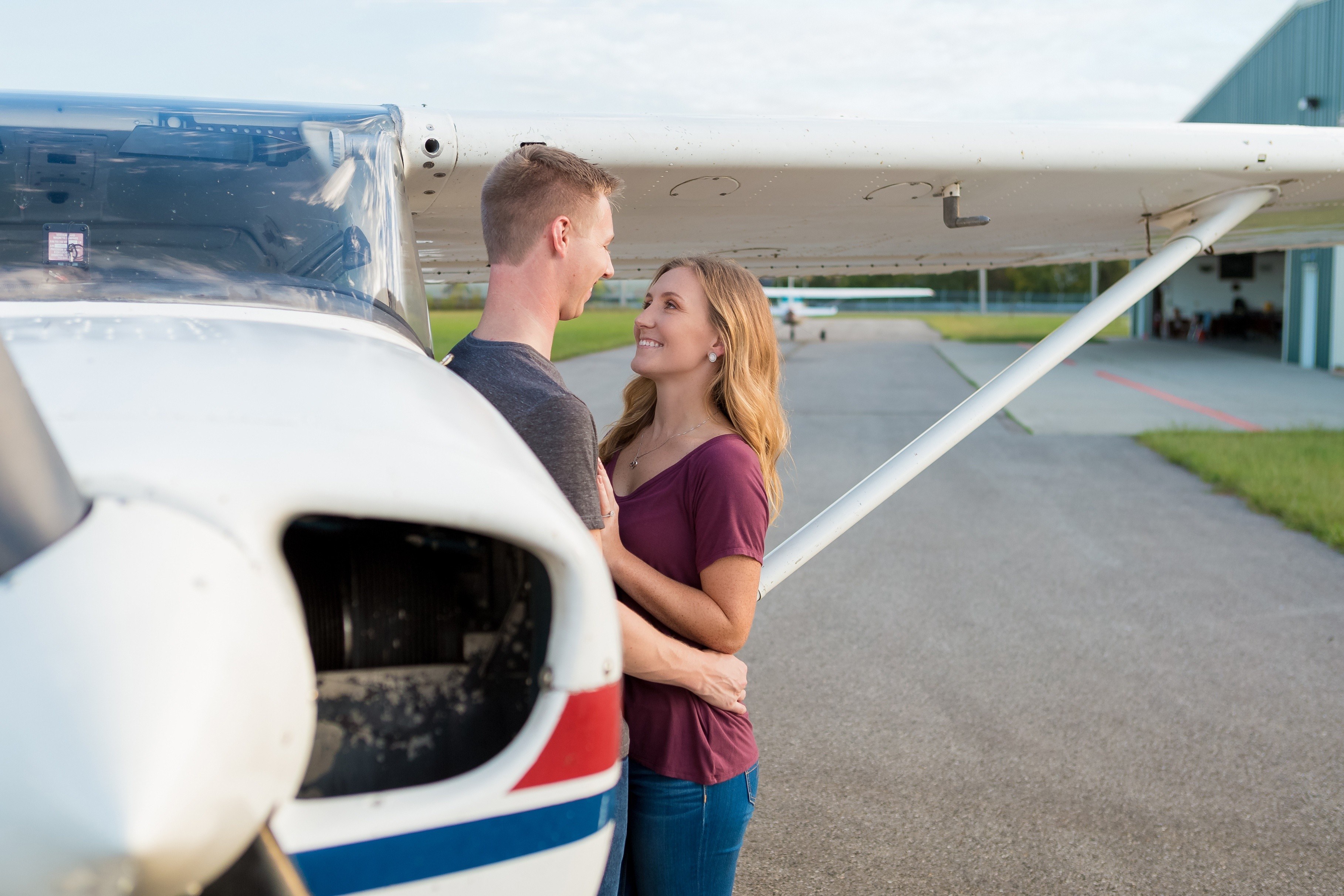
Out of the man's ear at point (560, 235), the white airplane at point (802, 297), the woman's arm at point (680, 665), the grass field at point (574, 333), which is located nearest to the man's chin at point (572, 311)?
the man's ear at point (560, 235)

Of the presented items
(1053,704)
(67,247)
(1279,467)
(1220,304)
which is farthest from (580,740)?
(1220,304)

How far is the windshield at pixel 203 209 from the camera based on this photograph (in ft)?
5.91

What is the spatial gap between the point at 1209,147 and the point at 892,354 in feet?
85.3

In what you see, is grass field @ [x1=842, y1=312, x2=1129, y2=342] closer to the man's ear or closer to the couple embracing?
the couple embracing

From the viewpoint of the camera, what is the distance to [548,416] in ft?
5.22

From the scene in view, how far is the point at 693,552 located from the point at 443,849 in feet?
3.11

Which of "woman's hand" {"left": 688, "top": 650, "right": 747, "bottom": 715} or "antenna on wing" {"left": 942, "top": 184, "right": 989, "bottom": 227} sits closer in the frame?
"woman's hand" {"left": 688, "top": 650, "right": 747, "bottom": 715}

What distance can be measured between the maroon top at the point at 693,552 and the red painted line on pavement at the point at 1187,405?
12.3 meters

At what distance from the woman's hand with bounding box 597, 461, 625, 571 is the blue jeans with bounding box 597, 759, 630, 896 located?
0.41 metres

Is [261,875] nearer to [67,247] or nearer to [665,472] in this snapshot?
[665,472]

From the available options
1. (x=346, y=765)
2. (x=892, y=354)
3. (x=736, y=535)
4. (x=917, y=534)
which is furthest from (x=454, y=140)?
(x=892, y=354)

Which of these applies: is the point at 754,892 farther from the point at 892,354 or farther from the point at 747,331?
the point at 892,354

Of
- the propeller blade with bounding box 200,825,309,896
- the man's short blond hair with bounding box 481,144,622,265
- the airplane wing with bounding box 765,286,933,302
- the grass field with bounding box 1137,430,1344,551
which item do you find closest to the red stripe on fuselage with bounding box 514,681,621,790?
the propeller blade with bounding box 200,825,309,896

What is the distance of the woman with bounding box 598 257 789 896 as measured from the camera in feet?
6.26
